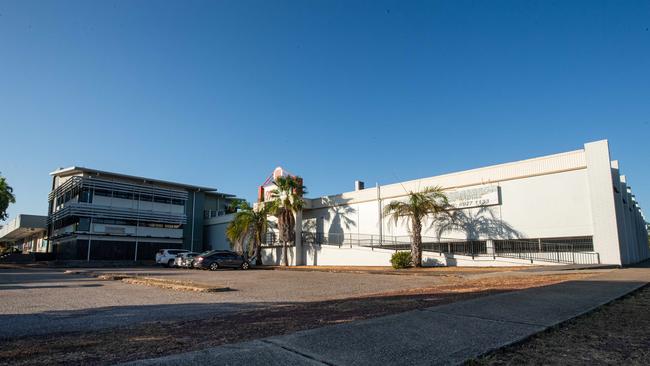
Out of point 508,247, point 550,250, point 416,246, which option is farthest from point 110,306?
point 550,250

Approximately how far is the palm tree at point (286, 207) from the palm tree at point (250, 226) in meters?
1.38

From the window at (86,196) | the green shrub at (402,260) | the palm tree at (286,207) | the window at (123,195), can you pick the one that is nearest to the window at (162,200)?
the window at (123,195)

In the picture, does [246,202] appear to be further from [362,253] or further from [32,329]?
[32,329]

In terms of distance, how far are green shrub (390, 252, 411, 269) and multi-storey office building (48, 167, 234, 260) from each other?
28.5 metres

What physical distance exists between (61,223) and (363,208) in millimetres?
32155

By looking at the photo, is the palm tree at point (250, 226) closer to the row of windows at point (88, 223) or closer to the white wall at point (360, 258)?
the white wall at point (360, 258)

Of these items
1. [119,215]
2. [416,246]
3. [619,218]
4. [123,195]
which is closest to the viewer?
[619,218]

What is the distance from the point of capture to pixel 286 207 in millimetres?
38125

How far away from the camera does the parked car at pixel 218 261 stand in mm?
30344

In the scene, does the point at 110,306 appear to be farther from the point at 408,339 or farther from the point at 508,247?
the point at 508,247

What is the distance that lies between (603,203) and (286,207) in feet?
79.4

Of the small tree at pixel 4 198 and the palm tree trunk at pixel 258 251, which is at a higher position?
the small tree at pixel 4 198

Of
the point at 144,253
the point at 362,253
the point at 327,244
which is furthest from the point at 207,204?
the point at 362,253

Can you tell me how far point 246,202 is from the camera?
131 feet
